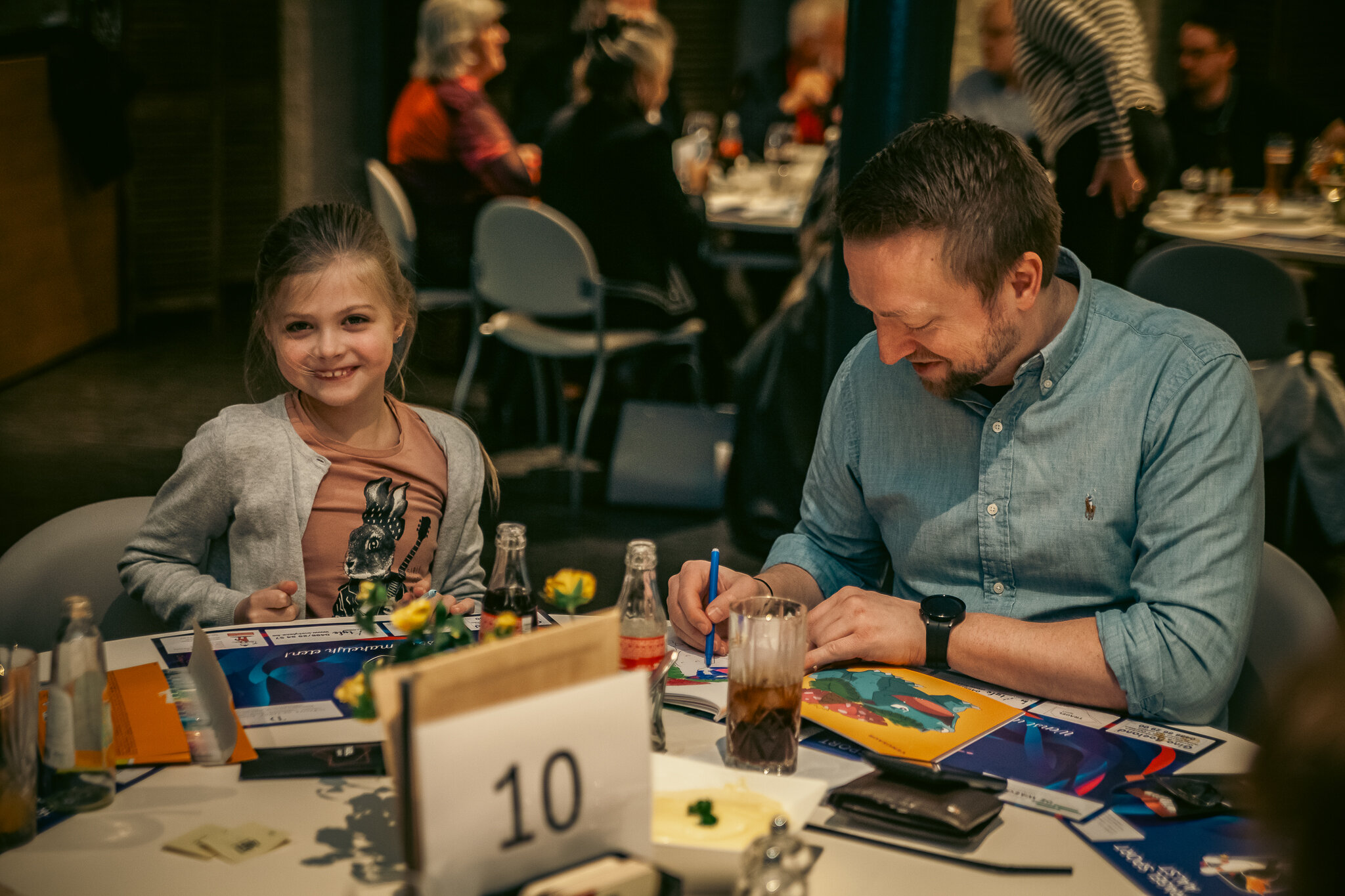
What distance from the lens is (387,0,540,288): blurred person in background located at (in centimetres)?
501

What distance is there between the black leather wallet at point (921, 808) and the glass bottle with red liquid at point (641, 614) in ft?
0.81

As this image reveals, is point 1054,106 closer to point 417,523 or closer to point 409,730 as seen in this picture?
point 417,523

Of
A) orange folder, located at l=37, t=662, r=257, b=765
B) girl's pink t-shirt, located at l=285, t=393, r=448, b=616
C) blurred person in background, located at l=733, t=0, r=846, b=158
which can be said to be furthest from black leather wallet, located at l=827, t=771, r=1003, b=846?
blurred person in background, located at l=733, t=0, r=846, b=158

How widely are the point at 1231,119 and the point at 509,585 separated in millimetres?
5340

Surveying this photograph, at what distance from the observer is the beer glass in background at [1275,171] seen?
4645 mm

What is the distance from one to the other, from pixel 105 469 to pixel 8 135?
5.79 feet

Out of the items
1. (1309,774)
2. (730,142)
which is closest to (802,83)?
(730,142)

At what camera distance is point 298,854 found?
1031 millimetres

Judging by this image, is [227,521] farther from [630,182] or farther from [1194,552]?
[630,182]

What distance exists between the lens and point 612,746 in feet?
2.97

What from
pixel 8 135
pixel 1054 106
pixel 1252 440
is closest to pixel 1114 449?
pixel 1252 440

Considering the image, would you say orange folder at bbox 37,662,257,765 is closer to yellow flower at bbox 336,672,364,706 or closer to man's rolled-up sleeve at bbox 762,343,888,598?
yellow flower at bbox 336,672,364,706

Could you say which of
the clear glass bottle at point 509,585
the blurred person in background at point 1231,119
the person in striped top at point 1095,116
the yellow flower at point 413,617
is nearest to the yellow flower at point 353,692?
the yellow flower at point 413,617

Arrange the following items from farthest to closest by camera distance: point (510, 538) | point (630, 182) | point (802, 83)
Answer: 1. point (802, 83)
2. point (630, 182)
3. point (510, 538)
